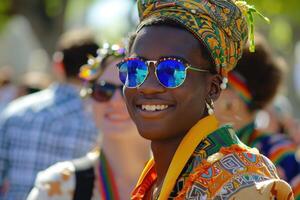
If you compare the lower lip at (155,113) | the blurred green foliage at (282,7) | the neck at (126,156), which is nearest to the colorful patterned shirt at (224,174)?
the lower lip at (155,113)

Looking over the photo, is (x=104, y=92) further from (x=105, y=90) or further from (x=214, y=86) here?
(x=214, y=86)

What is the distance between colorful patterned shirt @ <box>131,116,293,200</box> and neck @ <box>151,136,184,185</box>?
52 millimetres

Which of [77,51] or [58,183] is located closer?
[58,183]

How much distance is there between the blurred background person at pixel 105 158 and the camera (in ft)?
16.6

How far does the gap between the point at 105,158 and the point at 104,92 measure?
1.74ft

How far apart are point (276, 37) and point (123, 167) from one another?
30.5 m

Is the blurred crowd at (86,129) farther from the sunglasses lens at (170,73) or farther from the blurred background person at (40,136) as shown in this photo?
the sunglasses lens at (170,73)

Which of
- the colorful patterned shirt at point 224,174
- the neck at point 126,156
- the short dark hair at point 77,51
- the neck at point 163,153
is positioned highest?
the colorful patterned shirt at point 224,174

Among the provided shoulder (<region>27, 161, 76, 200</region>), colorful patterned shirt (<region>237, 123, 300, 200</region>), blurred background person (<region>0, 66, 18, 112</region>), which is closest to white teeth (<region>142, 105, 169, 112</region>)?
shoulder (<region>27, 161, 76, 200</region>)

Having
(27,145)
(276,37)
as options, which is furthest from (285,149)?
(276,37)

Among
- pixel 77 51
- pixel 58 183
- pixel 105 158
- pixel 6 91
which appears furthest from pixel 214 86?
pixel 6 91

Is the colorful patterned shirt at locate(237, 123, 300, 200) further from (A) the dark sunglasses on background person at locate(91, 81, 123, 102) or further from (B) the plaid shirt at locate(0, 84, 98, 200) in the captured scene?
(B) the plaid shirt at locate(0, 84, 98, 200)

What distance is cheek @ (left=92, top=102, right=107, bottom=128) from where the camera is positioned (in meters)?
5.70

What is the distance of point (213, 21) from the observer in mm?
3764
